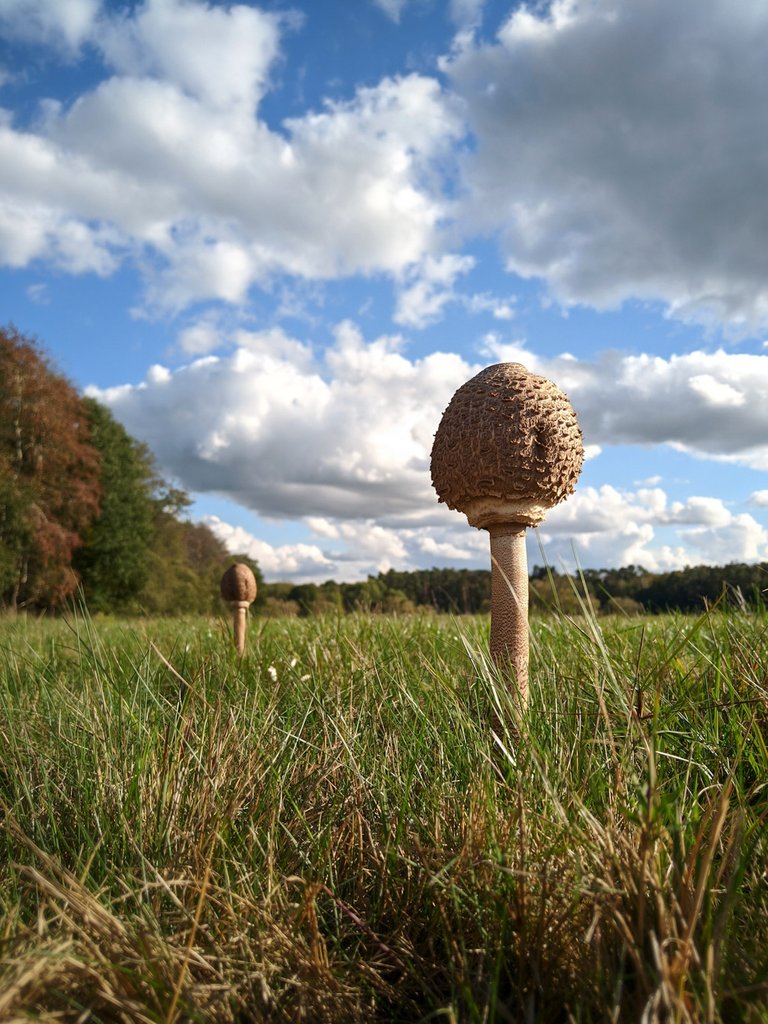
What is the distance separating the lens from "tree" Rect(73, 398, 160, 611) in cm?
3312

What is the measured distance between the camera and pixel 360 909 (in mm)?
2125

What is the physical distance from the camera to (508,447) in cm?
323

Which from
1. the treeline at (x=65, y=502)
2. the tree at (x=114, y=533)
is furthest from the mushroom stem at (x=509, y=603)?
the tree at (x=114, y=533)

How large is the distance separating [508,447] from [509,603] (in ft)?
2.51

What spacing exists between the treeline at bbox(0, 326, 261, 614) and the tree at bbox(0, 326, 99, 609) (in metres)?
0.04

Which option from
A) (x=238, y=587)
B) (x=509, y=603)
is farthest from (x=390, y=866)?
(x=238, y=587)

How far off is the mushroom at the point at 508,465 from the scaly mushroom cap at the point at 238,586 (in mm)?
3948

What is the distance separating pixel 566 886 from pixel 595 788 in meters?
0.59

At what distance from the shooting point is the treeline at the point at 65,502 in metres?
26.6

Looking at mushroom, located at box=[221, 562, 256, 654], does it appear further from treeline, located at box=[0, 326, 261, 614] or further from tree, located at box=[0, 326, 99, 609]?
tree, located at box=[0, 326, 99, 609]

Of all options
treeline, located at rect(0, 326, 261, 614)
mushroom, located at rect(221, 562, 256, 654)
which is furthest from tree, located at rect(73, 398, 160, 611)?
mushroom, located at rect(221, 562, 256, 654)

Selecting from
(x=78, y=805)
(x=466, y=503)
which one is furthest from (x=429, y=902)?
(x=466, y=503)

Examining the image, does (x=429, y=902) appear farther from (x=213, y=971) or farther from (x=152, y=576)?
(x=152, y=576)

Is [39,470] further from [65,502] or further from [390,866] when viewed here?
[390,866]
